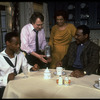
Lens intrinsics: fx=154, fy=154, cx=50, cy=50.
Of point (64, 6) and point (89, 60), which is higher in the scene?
point (64, 6)

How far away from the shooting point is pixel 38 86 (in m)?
1.32

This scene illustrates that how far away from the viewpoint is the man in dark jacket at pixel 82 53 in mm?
2104

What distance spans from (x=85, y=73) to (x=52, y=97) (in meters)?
0.68

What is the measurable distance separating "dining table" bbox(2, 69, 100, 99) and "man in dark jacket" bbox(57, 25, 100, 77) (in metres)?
0.64

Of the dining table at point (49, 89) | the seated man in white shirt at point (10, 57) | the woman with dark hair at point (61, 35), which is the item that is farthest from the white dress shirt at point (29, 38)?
the dining table at point (49, 89)

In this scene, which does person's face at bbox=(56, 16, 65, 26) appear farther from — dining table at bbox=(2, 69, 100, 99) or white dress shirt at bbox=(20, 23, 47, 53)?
dining table at bbox=(2, 69, 100, 99)

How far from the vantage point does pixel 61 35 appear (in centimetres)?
306

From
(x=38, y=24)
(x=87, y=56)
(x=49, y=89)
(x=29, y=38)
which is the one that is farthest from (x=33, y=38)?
(x=49, y=89)

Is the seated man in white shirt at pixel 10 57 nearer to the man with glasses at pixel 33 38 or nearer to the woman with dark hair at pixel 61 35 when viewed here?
the man with glasses at pixel 33 38

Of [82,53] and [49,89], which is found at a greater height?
[82,53]

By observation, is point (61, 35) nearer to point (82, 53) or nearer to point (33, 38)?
point (33, 38)

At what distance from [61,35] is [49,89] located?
1.94 meters

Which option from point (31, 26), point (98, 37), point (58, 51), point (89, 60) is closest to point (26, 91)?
point (89, 60)

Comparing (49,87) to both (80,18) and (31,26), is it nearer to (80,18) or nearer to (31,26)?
(31,26)
